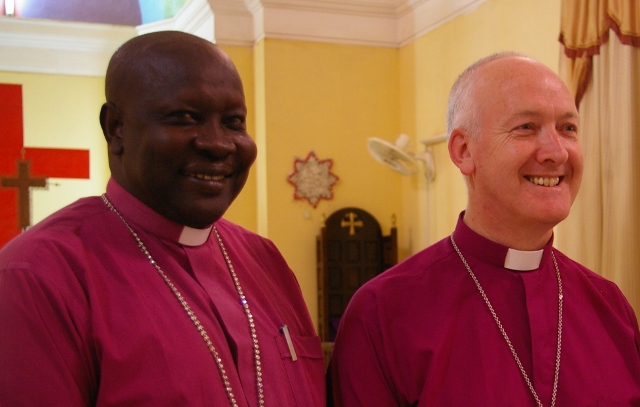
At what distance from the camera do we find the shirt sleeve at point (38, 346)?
134 centimetres

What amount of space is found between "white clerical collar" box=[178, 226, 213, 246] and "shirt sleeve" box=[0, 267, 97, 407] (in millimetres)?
362

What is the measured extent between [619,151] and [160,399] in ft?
10.3

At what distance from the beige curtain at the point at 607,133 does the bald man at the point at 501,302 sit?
6.10ft

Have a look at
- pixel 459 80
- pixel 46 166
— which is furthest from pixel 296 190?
pixel 459 80

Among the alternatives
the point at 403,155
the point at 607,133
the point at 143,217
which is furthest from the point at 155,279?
the point at 403,155

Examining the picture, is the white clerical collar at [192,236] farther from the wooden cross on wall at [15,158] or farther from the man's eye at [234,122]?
the wooden cross on wall at [15,158]

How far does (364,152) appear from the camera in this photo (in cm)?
659

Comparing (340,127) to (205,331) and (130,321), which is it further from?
(130,321)

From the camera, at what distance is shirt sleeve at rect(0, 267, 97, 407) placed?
1.34m

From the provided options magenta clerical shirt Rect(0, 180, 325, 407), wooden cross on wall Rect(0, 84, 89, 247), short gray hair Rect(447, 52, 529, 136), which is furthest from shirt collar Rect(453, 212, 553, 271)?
wooden cross on wall Rect(0, 84, 89, 247)

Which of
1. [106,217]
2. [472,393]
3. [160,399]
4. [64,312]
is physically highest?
[106,217]

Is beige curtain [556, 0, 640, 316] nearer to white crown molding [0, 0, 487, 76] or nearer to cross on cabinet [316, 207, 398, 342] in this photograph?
white crown molding [0, 0, 487, 76]

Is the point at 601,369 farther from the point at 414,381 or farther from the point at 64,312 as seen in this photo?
the point at 64,312

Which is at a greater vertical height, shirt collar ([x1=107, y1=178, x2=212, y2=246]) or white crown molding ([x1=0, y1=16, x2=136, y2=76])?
white crown molding ([x1=0, y1=16, x2=136, y2=76])
